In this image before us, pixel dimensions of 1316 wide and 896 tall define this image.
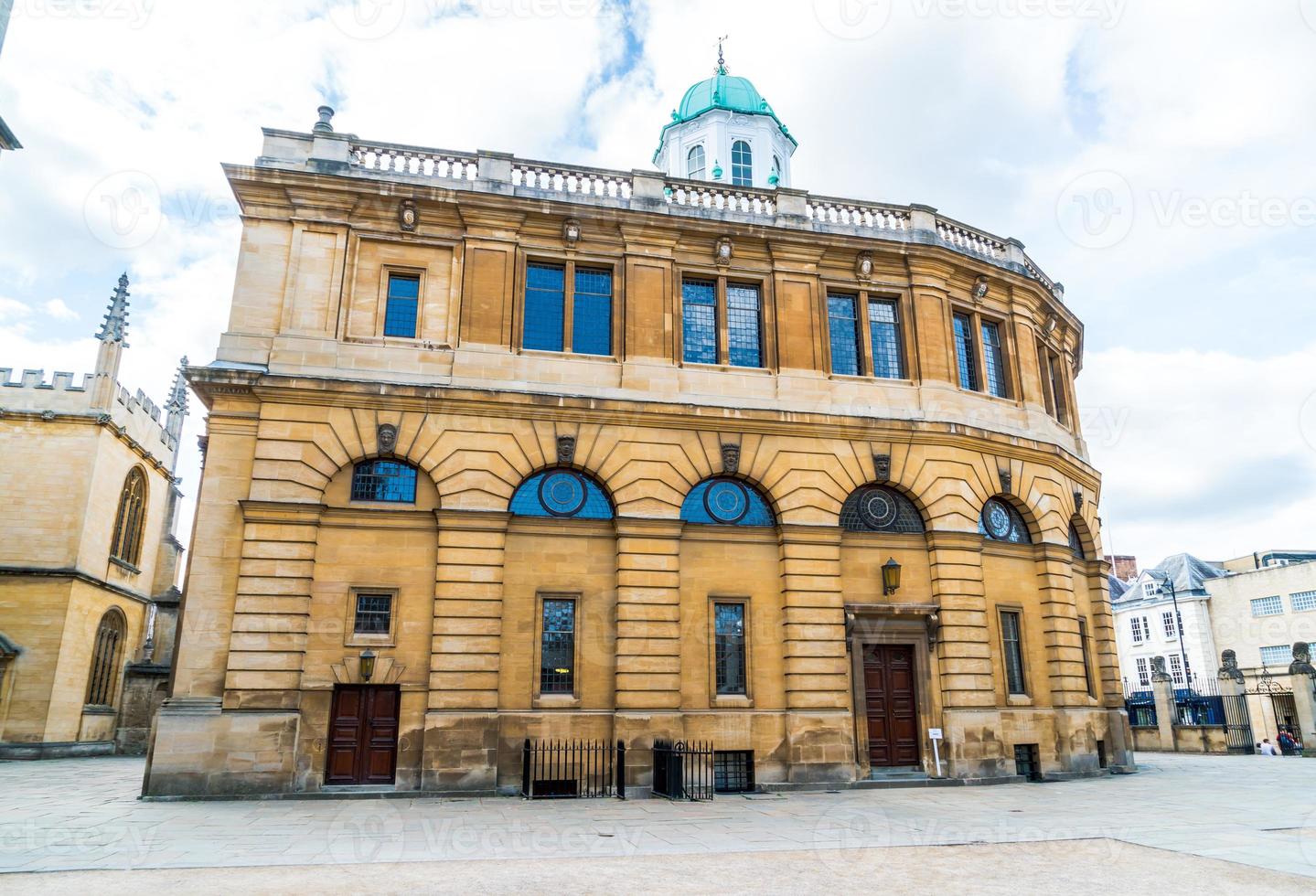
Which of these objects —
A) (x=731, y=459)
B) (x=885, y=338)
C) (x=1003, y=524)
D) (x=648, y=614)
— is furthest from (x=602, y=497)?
(x=1003, y=524)

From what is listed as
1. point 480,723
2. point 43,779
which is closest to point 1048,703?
point 480,723

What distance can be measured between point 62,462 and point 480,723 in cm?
2567

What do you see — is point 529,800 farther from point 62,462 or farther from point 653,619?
point 62,462

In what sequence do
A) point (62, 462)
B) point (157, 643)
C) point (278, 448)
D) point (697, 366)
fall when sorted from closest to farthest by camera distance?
point (278, 448) → point (697, 366) → point (62, 462) → point (157, 643)

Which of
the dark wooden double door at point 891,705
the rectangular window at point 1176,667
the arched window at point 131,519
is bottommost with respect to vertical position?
the dark wooden double door at point 891,705

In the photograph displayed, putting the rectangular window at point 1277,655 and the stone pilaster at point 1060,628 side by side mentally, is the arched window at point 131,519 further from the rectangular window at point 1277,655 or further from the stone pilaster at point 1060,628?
the rectangular window at point 1277,655

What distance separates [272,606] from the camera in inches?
667

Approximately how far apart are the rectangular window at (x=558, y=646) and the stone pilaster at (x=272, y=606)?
15.8 feet

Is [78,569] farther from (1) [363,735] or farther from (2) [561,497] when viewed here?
(2) [561,497]

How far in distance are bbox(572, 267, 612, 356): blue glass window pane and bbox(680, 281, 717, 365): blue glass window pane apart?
73.6 inches

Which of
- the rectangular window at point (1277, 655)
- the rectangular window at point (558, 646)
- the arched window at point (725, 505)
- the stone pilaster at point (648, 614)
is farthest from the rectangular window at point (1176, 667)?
the rectangular window at point (558, 646)

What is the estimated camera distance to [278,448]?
17.8 meters

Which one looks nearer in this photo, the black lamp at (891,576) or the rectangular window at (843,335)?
the black lamp at (891,576)

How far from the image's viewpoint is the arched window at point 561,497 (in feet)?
61.8
